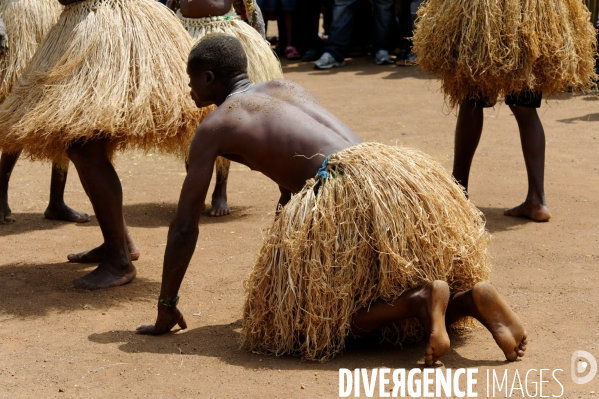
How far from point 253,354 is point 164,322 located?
0.43 metres

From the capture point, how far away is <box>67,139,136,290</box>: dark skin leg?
4355 millimetres

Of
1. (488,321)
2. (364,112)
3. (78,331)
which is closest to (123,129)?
(78,331)

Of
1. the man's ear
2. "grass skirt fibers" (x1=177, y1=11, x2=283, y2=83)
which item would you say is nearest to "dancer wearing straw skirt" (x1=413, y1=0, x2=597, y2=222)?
"grass skirt fibers" (x1=177, y1=11, x2=283, y2=83)

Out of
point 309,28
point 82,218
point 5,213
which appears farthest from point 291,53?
point 5,213

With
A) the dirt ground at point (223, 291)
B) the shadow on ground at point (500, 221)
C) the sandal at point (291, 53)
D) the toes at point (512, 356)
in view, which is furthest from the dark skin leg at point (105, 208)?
the sandal at point (291, 53)

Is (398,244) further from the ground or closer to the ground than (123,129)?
closer to the ground

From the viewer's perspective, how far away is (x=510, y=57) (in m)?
5.13

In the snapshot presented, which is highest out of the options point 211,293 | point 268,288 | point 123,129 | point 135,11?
point 135,11

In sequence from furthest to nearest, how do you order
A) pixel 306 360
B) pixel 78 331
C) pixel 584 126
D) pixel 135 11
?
pixel 584 126, pixel 135 11, pixel 78 331, pixel 306 360

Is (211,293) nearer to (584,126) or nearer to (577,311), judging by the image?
(577,311)

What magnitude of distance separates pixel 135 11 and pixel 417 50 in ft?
Result: 6.20

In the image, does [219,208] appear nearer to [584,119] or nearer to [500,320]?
[500,320]

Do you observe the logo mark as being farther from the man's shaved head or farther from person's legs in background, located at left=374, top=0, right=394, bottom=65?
person's legs in background, located at left=374, top=0, right=394, bottom=65

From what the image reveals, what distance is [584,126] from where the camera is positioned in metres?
7.71
